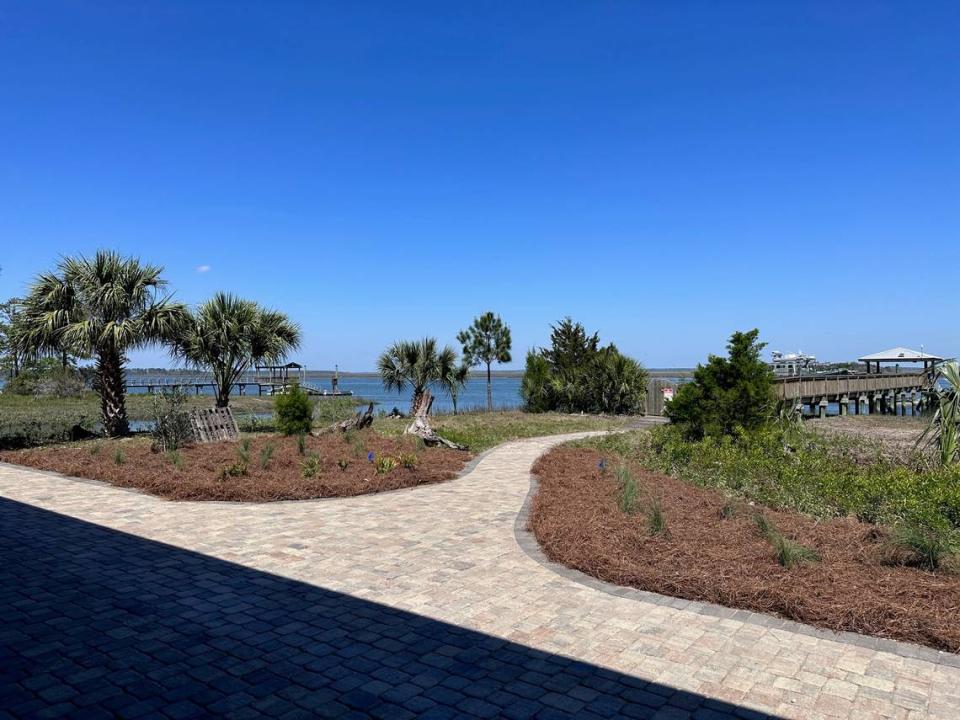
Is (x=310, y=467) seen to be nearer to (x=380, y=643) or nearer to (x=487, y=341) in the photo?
(x=380, y=643)

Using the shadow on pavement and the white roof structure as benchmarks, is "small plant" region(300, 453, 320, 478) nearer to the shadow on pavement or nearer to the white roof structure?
the shadow on pavement

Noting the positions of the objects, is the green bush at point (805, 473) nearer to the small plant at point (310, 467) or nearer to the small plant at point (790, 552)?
the small plant at point (790, 552)

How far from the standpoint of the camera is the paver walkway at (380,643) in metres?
3.59

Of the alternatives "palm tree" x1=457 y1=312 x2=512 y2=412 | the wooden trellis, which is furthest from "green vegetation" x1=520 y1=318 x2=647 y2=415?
the wooden trellis

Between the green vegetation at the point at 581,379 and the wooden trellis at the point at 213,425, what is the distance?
1486cm

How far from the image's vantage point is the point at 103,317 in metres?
16.6

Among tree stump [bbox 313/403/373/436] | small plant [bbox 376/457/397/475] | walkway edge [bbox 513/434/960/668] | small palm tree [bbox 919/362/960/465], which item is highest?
small palm tree [bbox 919/362/960/465]

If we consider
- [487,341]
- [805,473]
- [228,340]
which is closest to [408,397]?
[487,341]

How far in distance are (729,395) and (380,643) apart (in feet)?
34.5

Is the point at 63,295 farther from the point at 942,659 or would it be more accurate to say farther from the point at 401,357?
the point at 942,659

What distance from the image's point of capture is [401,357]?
24.8 metres

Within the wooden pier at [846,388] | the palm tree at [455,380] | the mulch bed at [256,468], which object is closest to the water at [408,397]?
the palm tree at [455,380]

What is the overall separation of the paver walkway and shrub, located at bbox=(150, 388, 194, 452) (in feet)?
21.0

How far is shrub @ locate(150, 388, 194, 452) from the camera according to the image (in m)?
13.4
